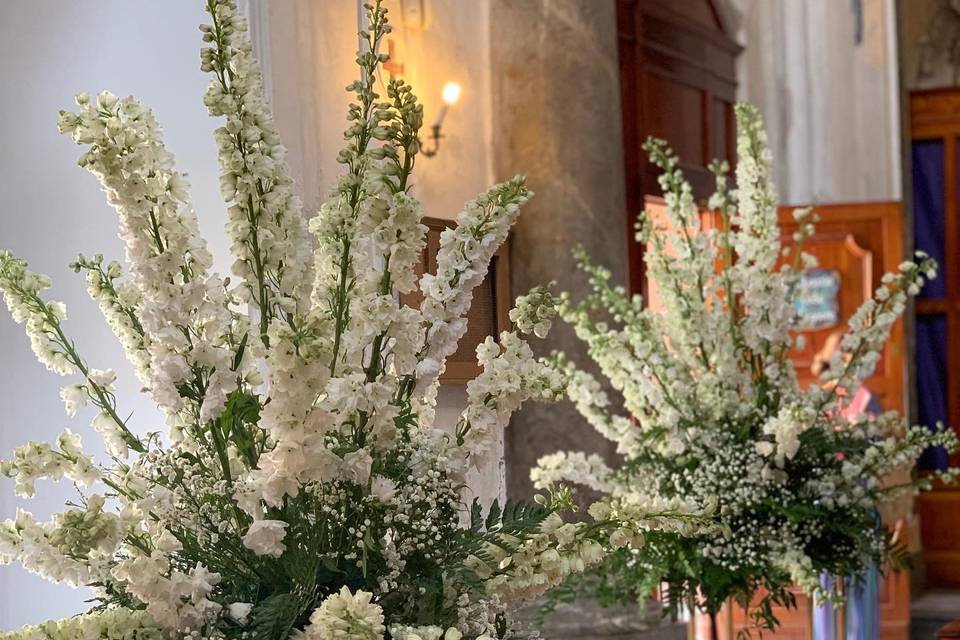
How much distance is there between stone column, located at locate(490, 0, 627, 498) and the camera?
253 inches

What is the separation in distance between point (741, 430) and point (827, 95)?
21.7 feet

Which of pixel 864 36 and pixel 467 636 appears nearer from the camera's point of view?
pixel 467 636

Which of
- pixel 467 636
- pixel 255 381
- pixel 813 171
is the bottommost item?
pixel 467 636

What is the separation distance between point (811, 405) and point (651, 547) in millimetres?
510

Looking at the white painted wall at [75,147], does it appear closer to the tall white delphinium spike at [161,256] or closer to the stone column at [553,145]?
the tall white delphinium spike at [161,256]

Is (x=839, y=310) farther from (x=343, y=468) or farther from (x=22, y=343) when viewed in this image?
(x=343, y=468)

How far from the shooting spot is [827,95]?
9781 millimetres

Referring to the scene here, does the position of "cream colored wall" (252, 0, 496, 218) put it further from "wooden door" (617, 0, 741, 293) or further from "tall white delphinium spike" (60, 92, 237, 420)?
"wooden door" (617, 0, 741, 293)

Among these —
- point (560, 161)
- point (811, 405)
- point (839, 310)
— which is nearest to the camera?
point (811, 405)

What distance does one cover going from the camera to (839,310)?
29.6 feet

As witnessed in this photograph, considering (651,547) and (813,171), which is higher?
(813,171)

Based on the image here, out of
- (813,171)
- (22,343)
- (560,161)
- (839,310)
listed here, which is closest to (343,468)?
(22,343)

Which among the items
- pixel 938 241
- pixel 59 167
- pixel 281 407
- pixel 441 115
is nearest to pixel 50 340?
pixel 281 407

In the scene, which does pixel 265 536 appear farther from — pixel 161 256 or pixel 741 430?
pixel 741 430
